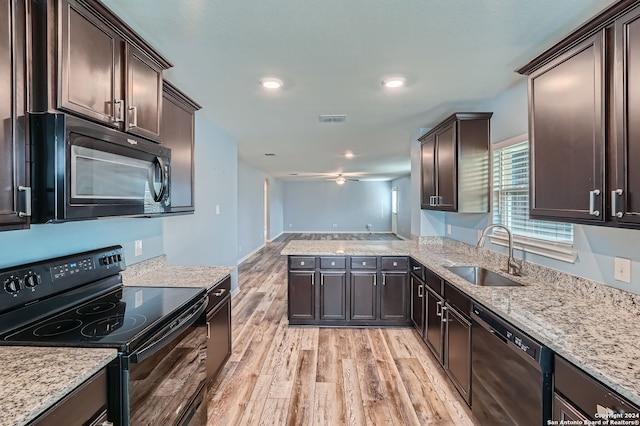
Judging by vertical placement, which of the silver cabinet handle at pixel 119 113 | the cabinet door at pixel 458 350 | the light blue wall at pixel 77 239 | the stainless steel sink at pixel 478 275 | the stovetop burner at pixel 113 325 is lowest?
the cabinet door at pixel 458 350

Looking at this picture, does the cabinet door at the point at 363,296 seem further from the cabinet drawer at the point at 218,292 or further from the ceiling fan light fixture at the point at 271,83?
the ceiling fan light fixture at the point at 271,83

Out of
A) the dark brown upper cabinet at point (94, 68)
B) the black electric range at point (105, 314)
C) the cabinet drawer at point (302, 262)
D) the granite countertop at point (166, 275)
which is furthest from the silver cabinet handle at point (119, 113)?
the cabinet drawer at point (302, 262)

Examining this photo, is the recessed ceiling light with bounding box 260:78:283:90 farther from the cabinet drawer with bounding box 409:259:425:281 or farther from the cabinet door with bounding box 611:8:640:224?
the cabinet drawer with bounding box 409:259:425:281

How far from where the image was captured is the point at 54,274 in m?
1.60

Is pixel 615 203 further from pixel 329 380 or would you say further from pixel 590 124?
pixel 329 380

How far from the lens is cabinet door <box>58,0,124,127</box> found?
128cm

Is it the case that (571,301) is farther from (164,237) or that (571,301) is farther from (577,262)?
(164,237)

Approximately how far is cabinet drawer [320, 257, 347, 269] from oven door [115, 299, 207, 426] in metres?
1.80

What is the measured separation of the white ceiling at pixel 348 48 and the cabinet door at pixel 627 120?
44 cm

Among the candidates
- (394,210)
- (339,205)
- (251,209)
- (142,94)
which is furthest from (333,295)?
(339,205)

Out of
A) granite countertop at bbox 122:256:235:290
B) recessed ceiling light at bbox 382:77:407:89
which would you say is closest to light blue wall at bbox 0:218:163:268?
granite countertop at bbox 122:256:235:290

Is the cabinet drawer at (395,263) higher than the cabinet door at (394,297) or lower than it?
higher

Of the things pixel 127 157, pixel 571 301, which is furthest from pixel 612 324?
pixel 127 157

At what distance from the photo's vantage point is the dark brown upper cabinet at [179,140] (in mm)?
2254
